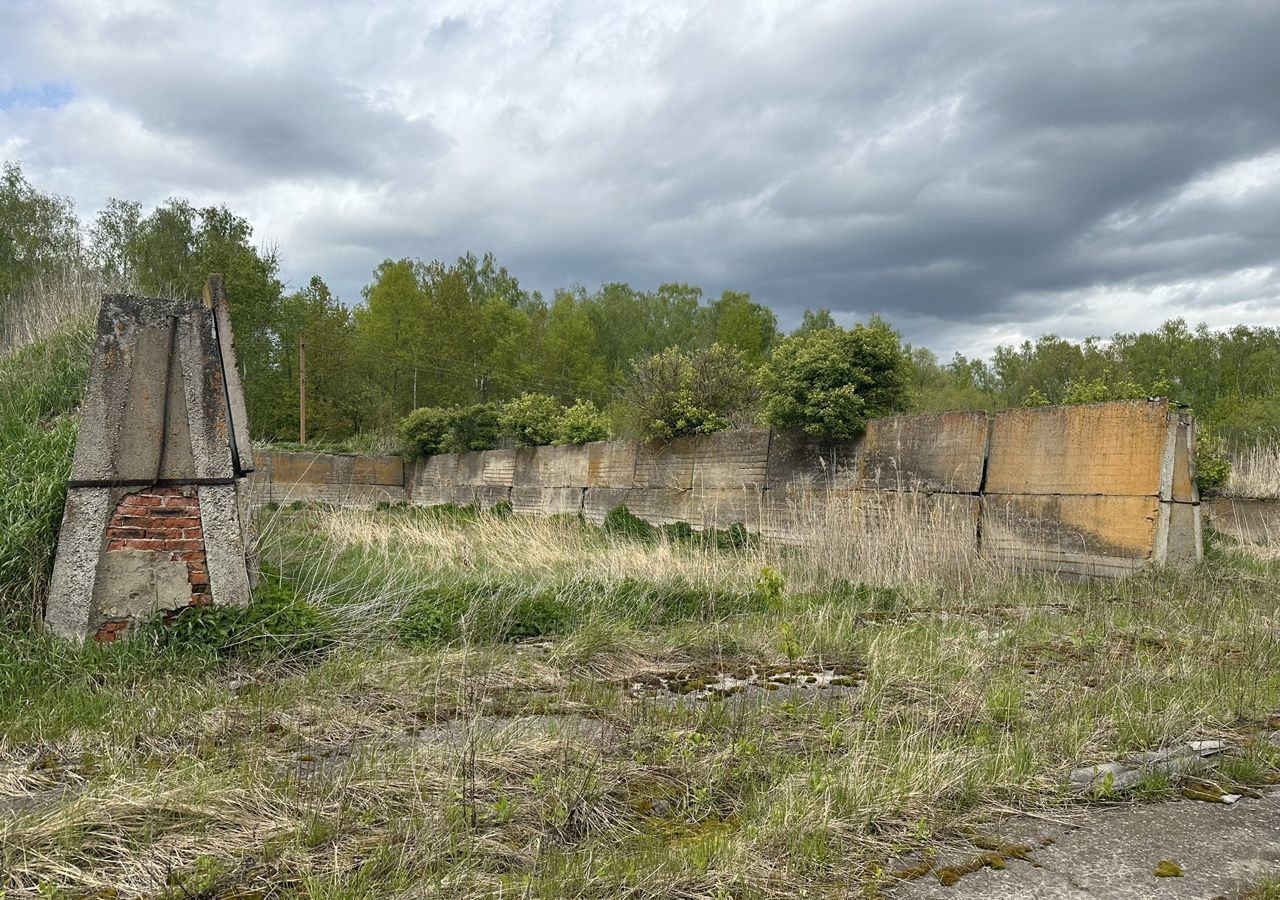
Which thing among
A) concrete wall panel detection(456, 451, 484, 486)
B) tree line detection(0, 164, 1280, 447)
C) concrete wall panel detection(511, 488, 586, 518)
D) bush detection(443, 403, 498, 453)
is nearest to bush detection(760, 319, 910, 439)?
tree line detection(0, 164, 1280, 447)

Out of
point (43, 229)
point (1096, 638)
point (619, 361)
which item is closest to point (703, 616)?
point (1096, 638)

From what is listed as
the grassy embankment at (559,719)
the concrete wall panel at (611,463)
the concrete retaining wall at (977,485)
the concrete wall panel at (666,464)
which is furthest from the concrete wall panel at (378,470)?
the grassy embankment at (559,719)

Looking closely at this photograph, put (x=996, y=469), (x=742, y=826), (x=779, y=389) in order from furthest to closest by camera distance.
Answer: (x=779, y=389) → (x=996, y=469) → (x=742, y=826)

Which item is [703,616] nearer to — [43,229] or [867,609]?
[867,609]

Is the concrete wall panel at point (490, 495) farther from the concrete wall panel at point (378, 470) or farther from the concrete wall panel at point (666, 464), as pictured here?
the concrete wall panel at point (666, 464)

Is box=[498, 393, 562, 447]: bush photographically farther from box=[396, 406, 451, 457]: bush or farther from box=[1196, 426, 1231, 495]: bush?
box=[1196, 426, 1231, 495]: bush

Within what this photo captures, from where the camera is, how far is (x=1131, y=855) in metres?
2.89

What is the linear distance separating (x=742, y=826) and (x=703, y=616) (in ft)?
13.9

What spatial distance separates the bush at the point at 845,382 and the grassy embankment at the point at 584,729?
381cm

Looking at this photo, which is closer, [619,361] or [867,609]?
[867,609]

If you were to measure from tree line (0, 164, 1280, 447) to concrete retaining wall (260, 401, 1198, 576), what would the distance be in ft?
2.26

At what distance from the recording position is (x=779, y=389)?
11.8m

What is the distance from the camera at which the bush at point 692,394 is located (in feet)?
45.9

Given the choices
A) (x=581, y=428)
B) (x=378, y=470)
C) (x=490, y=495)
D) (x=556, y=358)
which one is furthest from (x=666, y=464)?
(x=556, y=358)
